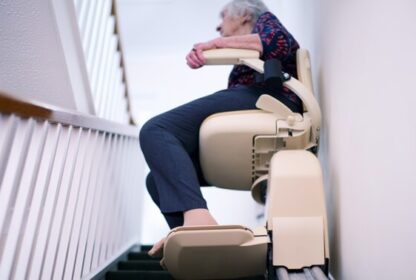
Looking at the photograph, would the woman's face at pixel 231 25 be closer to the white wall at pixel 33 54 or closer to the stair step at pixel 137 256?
the white wall at pixel 33 54

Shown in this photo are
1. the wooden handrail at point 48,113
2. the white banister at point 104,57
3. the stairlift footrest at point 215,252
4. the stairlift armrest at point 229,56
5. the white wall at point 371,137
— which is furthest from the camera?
the white banister at point 104,57

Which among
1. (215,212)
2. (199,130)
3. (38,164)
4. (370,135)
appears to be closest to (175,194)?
(199,130)

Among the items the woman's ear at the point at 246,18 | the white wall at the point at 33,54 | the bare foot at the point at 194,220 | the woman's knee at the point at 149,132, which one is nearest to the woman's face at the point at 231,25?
the woman's ear at the point at 246,18

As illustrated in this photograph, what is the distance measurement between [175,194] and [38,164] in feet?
1.25

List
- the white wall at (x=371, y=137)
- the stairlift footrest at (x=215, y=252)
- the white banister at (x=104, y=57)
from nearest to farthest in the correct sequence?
1. the white wall at (x=371, y=137)
2. the stairlift footrest at (x=215, y=252)
3. the white banister at (x=104, y=57)

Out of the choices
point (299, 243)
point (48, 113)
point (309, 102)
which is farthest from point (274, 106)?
point (48, 113)

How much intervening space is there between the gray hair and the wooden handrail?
68 cm

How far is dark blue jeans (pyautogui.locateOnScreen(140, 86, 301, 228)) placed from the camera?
107cm

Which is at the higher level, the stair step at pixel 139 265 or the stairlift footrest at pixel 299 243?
the stairlift footrest at pixel 299 243

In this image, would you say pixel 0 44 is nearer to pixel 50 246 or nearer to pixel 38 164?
pixel 38 164

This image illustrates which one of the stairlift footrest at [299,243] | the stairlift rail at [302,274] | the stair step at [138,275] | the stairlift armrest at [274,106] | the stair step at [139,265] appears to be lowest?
the stair step at [139,265]

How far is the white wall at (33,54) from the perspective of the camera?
1.13 meters

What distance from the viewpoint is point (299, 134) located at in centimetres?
117

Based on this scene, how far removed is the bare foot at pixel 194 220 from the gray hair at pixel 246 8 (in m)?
0.79
